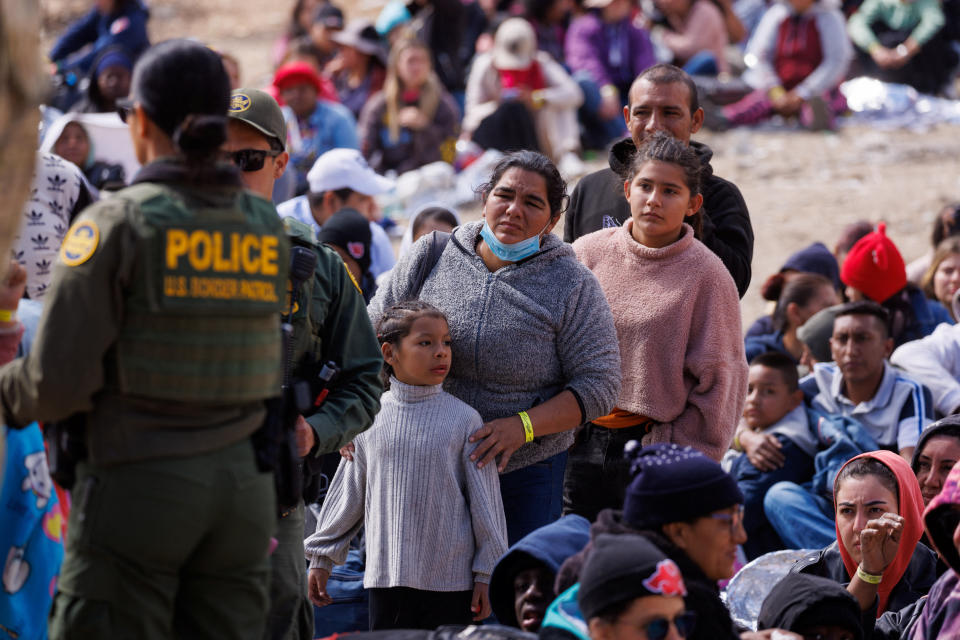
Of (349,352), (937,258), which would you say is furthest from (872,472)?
(937,258)

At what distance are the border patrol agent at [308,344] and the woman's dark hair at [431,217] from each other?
3072 mm

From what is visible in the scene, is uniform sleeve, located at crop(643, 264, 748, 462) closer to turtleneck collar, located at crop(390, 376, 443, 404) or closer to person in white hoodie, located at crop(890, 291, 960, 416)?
turtleneck collar, located at crop(390, 376, 443, 404)

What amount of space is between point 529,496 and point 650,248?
97 cm

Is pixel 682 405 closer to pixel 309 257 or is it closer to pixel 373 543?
pixel 373 543

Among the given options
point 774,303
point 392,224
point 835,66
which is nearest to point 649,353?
point 774,303

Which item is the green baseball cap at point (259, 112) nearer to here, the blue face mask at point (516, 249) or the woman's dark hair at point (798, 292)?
the blue face mask at point (516, 249)

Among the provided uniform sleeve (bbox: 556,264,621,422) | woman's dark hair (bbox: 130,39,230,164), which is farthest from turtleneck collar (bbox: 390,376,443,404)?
woman's dark hair (bbox: 130,39,230,164)

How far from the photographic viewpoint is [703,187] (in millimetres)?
4996

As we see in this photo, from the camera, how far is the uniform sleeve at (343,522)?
4.47 metres

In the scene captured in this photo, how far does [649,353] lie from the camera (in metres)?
4.52

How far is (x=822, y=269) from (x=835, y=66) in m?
5.27

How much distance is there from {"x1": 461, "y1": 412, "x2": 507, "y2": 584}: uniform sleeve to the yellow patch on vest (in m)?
1.85

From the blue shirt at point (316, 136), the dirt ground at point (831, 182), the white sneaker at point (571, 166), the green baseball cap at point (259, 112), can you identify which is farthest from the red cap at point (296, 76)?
the green baseball cap at point (259, 112)

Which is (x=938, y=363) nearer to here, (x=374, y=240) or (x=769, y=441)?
(x=769, y=441)
